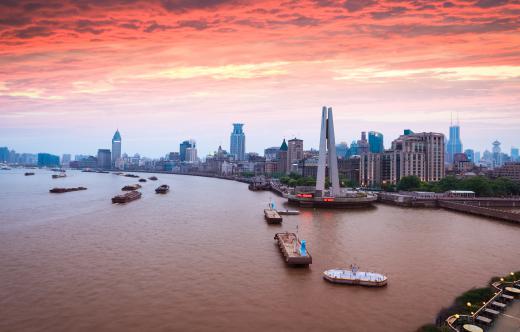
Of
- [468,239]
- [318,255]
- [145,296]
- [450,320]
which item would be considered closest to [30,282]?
[145,296]

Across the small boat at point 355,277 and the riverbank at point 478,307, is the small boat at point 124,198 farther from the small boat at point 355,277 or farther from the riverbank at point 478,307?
the riverbank at point 478,307

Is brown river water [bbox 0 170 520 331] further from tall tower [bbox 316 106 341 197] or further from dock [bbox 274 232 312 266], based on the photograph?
tall tower [bbox 316 106 341 197]

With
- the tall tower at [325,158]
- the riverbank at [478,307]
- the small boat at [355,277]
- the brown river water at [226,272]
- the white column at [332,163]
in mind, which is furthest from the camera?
A: the white column at [332,163]

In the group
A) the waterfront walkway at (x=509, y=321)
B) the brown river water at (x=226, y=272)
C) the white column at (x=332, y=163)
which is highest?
the white column at (x=332, y=163)

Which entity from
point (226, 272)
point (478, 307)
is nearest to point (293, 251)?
point (226, 272)

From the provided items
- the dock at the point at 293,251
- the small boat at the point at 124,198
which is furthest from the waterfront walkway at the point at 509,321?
the small boat at the point at 124,198

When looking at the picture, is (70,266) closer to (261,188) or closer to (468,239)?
(468,239)

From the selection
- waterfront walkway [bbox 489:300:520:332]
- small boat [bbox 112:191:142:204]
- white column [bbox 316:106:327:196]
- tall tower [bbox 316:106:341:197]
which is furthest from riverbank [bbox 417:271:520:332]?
small boat [bbox 112:191:142:204]
